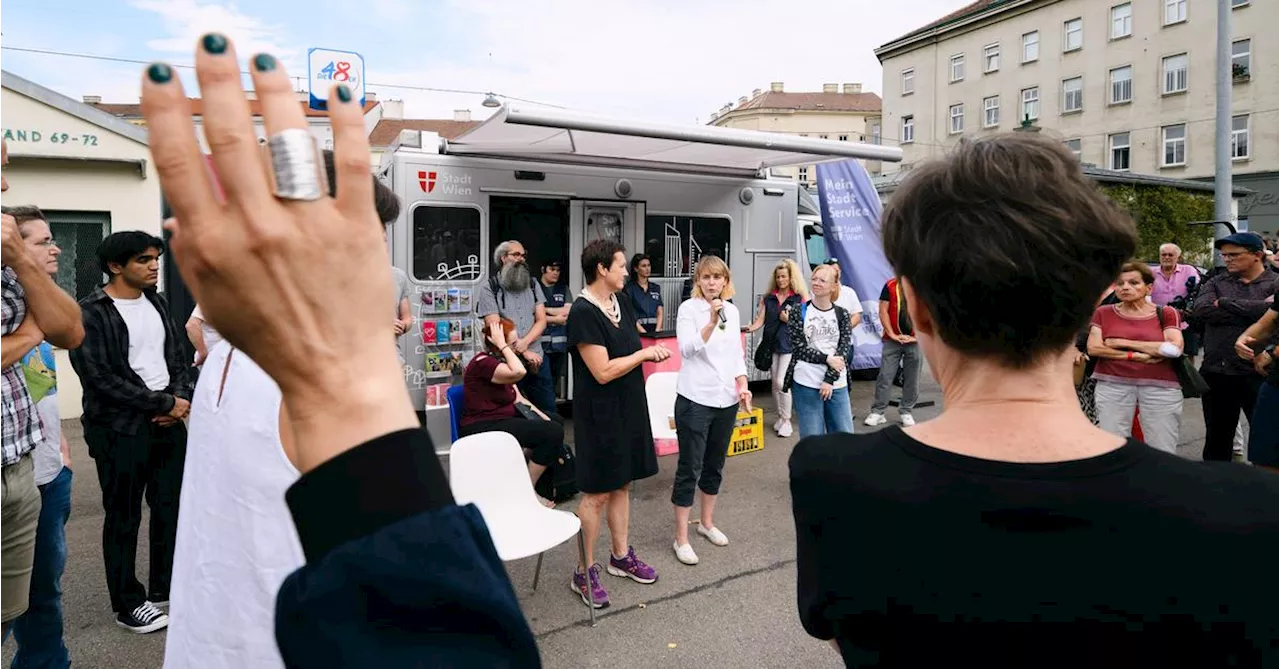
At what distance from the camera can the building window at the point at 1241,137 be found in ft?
102

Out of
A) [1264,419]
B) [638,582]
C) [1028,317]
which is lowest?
[638,582]

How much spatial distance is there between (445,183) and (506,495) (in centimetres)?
395

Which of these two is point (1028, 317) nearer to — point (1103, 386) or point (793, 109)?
point (1103, 386)

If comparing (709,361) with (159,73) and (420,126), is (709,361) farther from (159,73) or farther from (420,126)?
(420,126)

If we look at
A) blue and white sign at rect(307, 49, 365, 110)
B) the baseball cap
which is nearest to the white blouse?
the baseball cap

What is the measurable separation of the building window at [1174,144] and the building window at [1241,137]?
1948 millimetres

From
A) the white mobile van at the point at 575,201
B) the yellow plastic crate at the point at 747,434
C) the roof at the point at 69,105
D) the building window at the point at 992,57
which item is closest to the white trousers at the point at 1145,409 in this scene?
the yellow plastic crate at the point at 747,434

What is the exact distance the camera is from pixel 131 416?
12.2 ft

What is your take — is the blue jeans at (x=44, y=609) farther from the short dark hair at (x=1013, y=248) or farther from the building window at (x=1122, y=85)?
the building window at (x=1122, y=85)

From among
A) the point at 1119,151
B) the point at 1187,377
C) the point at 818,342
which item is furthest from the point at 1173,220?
the point at 818,342

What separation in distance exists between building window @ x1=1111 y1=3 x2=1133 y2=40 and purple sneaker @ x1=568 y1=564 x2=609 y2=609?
137ft

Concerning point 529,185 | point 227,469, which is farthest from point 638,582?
point 529,185

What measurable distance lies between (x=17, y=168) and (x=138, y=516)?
6.85 meters

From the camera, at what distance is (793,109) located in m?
76.1
